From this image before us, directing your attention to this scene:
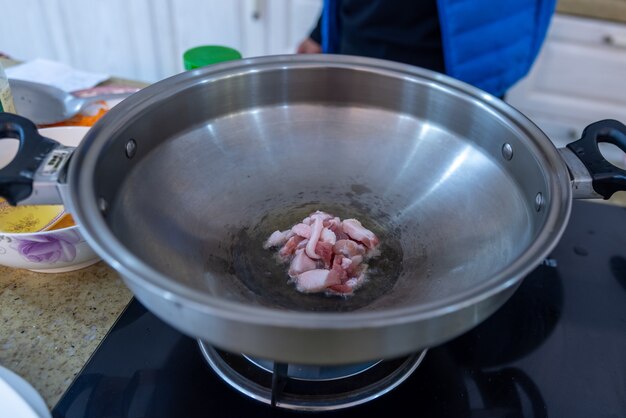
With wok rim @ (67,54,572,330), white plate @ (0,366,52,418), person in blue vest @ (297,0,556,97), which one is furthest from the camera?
person in blue vest @ (297,0,556,97)

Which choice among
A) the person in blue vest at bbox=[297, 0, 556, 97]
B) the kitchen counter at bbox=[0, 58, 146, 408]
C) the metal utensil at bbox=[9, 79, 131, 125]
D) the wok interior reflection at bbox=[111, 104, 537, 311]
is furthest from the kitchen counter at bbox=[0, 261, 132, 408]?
the person in blue vest at bbox=[297, 0, 556, 97]

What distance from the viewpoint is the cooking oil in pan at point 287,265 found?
548 millimetres

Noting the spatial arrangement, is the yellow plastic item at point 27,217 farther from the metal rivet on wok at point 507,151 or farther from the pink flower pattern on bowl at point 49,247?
the metal rivet on wok at point 507,151

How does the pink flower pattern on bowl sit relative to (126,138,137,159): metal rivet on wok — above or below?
below

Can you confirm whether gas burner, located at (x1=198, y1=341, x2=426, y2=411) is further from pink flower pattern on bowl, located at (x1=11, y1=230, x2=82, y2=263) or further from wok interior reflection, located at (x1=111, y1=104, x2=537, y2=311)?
pink flower pattern on bowl, located at (x1=11, y1=230, x2=82, y2=263)

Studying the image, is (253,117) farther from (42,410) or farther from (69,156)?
(42,410)

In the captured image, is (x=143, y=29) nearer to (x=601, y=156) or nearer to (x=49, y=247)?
(x=49, y=247)

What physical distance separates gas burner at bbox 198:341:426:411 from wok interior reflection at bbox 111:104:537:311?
0.06 meters

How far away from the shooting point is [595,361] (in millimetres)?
562

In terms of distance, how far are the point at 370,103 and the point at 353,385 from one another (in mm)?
362

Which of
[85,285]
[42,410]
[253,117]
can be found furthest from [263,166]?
[42,410]

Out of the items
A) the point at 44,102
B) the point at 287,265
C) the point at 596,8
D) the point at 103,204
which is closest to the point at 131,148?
the point at 103,204

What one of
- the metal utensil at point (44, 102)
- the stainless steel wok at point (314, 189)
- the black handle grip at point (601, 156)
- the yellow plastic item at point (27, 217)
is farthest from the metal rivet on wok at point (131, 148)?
the black handle grip at point (601, 156)

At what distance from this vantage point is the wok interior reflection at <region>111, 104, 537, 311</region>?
0.54 m
